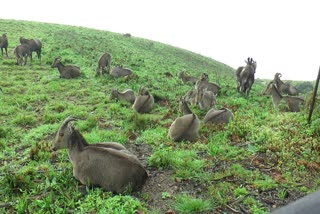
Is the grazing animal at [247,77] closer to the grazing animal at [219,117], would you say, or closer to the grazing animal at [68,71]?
the grazing animal at [219,117]

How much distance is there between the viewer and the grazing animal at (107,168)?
6.90 meters

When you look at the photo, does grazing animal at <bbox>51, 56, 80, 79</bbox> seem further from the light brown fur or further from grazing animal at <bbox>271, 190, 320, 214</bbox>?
grazing animal at <bbox>271, 190, 320, 214</bbox>

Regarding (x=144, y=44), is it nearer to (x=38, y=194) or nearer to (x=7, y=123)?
(x=7, y=123)

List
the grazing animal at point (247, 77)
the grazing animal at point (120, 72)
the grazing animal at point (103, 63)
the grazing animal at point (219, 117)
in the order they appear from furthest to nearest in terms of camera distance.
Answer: the grazing animal at point (103, 63)
the grazing animal at point (120, 72)
the grazing animal at point (247, 77)
the grazing animal at point (219, 117)

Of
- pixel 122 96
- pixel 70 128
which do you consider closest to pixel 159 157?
pixel 70 128

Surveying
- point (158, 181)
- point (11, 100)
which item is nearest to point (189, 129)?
point (158, 181)

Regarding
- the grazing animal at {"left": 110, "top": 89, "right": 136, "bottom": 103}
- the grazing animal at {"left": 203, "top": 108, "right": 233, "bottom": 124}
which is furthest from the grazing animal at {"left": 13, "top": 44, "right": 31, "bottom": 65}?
the grazing animal at {"left": 203, "top": 108, "right": 233, "bottom": 124}

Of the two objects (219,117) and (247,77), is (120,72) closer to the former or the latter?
(247,77)

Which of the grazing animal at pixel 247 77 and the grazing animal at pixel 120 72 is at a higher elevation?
the grazing animal at pixel 247 77

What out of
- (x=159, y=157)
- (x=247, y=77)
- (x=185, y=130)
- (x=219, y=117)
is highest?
(x=247, y=77)

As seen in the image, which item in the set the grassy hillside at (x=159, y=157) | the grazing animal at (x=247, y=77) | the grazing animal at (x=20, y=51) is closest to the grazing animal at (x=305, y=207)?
the grassy hillside at (x=159, y=157)

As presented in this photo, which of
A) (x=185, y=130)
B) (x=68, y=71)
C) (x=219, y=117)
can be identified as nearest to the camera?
(x=185, y=130)

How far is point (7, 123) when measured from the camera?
12141 millimetres

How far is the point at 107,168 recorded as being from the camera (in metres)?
6.98
